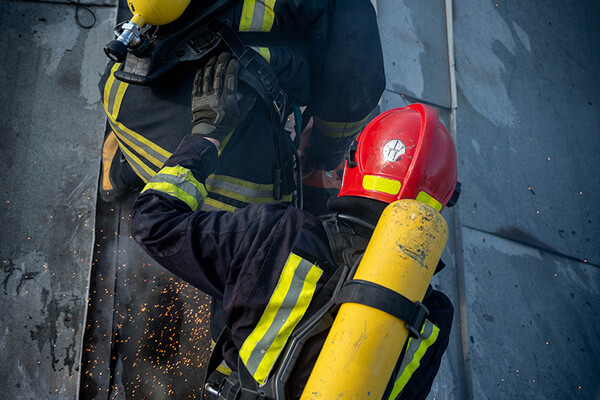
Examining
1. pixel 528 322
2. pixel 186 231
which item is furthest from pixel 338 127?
pixel 528 322

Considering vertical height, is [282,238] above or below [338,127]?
above

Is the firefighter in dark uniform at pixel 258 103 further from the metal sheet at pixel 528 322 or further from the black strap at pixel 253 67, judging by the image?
the metal sheet at pixel 528 322

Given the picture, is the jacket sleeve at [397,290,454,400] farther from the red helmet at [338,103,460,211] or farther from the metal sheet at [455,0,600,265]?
the metal sheet at [455,0,600,265]

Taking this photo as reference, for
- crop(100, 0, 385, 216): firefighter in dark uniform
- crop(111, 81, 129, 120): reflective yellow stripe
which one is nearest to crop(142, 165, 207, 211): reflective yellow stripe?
crop(100, 0, 385, 216): firefighter in dark uniform

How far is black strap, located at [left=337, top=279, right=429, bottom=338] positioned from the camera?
3.44ft

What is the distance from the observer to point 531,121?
13.5ft

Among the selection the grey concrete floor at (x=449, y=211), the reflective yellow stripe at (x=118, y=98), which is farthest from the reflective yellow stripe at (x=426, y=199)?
the grey concrete floor at (x=449, y=211)

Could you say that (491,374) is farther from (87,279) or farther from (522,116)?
(87,279)

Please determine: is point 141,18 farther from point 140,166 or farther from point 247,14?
point 140,166

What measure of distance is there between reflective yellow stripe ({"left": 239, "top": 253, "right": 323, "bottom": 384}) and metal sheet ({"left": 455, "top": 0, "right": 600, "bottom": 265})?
242 cm

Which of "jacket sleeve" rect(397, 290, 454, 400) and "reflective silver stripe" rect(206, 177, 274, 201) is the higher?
"jacket sleeve" rect(397, 290, 454, 400)

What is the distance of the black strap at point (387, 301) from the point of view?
105 cm

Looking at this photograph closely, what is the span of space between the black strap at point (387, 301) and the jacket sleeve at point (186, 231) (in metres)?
0.61

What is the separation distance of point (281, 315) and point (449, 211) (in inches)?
97.2
